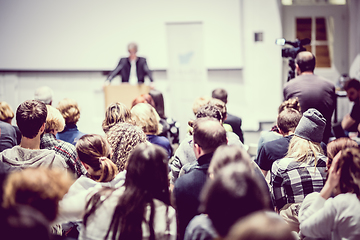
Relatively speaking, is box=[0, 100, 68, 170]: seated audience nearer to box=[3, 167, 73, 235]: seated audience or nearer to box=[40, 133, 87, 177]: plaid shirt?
box=[40, 133, 87, 177]: plaid shirt

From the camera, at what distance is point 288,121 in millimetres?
2553

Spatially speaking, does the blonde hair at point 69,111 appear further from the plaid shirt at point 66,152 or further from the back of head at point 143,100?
the back of head at point 143,100

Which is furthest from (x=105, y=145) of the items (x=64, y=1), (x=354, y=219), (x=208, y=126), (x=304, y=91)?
(x=64, y=1)

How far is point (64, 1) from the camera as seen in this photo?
6.69 m

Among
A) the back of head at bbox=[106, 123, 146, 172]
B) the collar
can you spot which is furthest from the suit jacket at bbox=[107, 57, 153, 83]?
the collar

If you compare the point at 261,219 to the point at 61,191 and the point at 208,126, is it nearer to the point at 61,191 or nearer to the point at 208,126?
the point at 61,191

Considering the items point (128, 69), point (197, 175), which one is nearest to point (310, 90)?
point (197, 175)

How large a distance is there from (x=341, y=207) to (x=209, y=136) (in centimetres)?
65

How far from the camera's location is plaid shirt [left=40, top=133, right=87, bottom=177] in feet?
7.89

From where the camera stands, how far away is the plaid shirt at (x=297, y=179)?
2133mm

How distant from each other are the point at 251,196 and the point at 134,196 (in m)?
0.54

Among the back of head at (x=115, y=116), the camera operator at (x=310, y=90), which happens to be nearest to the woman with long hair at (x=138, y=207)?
the back of head at (x=115, y=116)

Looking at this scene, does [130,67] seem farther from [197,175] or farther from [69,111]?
[197,175]

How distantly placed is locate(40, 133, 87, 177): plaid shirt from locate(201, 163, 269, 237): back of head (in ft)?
4.60
